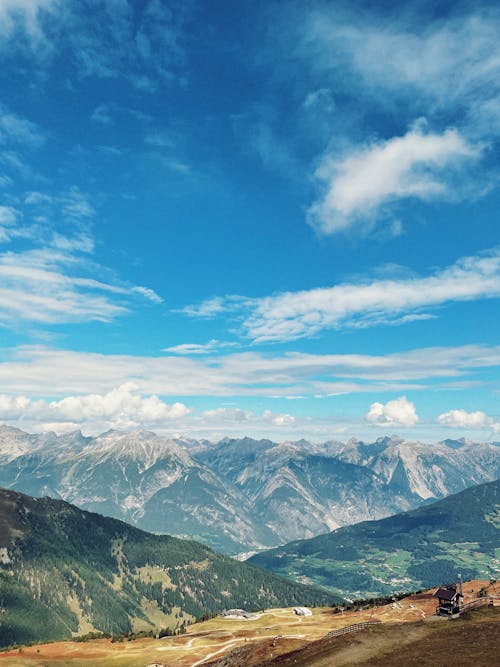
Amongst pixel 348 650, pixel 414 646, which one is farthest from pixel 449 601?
pixel 348 650

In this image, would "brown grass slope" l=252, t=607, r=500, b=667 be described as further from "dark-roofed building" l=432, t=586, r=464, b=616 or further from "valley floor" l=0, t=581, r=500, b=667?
"dark-roofed building" l=432, t=586, r=464, b=616

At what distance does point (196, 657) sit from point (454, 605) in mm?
84853

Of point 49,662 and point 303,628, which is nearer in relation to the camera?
point 49,662

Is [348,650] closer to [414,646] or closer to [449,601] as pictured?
[414,646]

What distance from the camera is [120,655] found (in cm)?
18150

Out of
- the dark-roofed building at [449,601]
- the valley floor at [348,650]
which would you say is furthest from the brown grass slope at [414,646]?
the dark-roofed building at [449,601]

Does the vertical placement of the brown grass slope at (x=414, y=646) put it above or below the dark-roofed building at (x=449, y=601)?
above

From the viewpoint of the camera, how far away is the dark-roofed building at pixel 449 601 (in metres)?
133

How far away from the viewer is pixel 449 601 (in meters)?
135

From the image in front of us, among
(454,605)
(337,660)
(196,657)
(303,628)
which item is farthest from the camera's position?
(303,628)

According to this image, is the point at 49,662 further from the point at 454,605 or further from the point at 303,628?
the point at 454,605

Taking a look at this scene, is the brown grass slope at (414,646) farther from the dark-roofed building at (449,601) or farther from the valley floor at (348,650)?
the dark-roofed building at (449,601)

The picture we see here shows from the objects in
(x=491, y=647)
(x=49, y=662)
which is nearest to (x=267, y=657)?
(x=491, y=647)

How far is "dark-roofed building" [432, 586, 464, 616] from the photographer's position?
133 m
